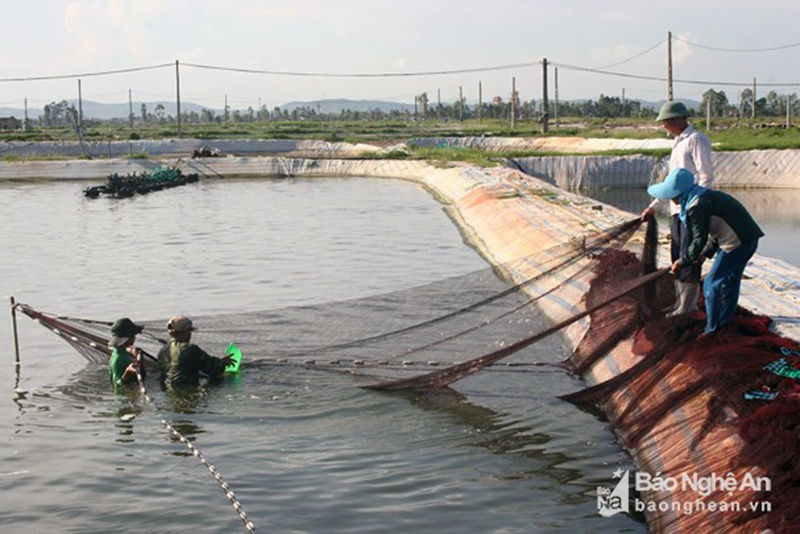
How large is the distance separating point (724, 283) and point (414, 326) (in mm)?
3184

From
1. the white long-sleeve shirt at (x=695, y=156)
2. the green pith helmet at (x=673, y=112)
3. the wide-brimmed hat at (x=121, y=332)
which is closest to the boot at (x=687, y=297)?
the white long-sleeve shirt at (x=695, y=156)

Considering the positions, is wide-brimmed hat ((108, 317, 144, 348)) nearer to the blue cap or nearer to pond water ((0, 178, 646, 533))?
pond water ((0, 178, 646, 533))

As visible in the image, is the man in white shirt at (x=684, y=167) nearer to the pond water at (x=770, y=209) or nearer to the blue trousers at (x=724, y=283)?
the blue trousers at (x=724, y=283)

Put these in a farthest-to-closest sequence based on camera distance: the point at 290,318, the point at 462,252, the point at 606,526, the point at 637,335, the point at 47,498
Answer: the point at 462,252 < the point at 290,318 < the point at 637,335 < the point at 47,498 < the point at 606,526

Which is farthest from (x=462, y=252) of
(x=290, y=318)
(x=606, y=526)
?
(x=606, y=526)

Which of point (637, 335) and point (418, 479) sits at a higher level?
point (637, 335)

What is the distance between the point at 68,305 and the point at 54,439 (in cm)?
604

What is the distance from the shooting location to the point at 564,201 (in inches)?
798

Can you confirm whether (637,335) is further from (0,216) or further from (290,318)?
(0,216)

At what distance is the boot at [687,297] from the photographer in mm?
7137

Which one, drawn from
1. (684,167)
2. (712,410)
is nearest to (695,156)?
(684,167)

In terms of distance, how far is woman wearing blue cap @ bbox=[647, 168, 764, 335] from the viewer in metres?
6.60

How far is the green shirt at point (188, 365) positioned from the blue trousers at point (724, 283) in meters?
4.18

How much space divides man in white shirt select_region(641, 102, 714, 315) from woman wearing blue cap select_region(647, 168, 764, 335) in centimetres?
28
